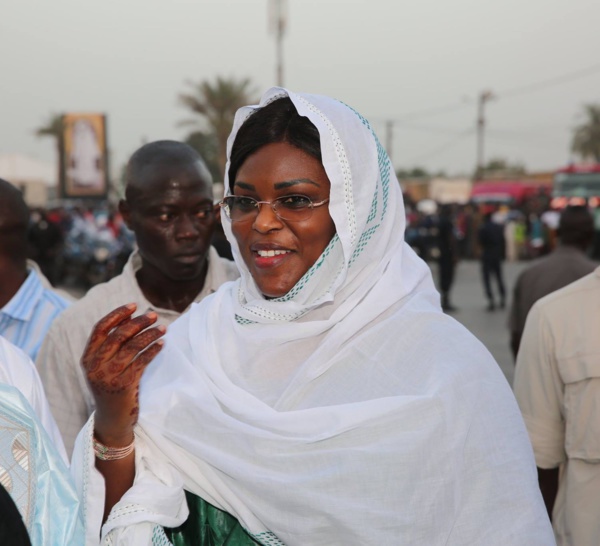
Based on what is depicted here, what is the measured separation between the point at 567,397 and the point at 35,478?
2015 millimetres

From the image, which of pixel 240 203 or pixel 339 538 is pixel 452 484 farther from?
pixel 240 203

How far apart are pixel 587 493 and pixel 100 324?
6.00 ft

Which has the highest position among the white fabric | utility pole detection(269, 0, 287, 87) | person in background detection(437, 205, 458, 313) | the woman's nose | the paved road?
utility pole detection(269, 0, 287, 87)

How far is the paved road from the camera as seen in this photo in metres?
11.1

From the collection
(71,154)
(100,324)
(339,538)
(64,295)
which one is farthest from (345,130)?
(71,154)

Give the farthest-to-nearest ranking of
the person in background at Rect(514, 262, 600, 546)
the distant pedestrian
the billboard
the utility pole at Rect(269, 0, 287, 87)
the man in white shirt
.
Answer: the utility pole at Rect(269, 0, 287, 87) < the billboard < the distant pedestrian < the man in white shirt < the person in background at Rect(514, 262, 600, 546)

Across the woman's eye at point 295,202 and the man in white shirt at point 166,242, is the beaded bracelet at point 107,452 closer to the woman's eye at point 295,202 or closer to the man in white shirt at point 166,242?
the woman's eye at point 295,202

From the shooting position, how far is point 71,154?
69.5 feet

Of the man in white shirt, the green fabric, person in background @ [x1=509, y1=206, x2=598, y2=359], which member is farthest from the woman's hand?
person in background @ [x1=509, y1=206, x2=598, y2=359]

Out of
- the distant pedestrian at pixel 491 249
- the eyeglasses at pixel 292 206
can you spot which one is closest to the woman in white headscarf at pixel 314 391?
the eyeglasses at pixel 292 206

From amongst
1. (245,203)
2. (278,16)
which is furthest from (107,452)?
(278,16)

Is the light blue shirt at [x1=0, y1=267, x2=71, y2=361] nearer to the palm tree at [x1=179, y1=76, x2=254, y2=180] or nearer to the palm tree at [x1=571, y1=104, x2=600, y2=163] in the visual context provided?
the palm tree at [x1=179, y1=76, x2=254, y2=180]

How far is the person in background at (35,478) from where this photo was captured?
5.45ft

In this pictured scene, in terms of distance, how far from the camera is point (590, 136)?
53.9 meters
